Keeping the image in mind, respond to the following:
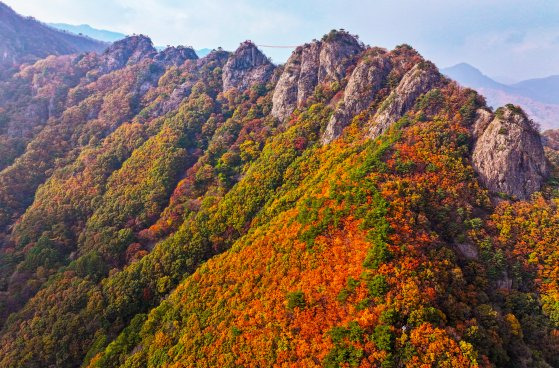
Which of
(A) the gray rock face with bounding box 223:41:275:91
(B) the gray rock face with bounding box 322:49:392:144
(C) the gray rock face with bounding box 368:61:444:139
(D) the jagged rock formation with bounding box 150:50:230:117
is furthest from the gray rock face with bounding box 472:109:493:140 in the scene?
(D) the jagged rock formation with bounding box 150:50:230:117

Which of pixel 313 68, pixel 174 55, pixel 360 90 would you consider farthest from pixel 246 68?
pixel 360 90

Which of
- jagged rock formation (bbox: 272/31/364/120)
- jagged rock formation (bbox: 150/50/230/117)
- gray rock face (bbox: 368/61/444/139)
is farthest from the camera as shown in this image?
jagged rock formation (bbox: 150/50/230/117)

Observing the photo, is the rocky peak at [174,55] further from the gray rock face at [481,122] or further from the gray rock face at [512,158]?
the gray rock face at [512,158]

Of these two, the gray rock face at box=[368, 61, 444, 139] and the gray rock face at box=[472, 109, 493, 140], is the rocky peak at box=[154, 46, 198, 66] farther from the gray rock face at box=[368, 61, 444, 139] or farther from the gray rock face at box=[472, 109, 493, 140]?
the gray rock face at box=[472, 109, 493, 140]

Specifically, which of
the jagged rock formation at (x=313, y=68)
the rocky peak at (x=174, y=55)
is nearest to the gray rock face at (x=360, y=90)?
the jagged rock formation at (x=313, y=68)

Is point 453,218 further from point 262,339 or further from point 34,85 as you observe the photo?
point 34,85

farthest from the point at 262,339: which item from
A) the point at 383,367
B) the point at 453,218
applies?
the point at 453,218

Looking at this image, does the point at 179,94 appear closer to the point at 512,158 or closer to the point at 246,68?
the point at 246,68
